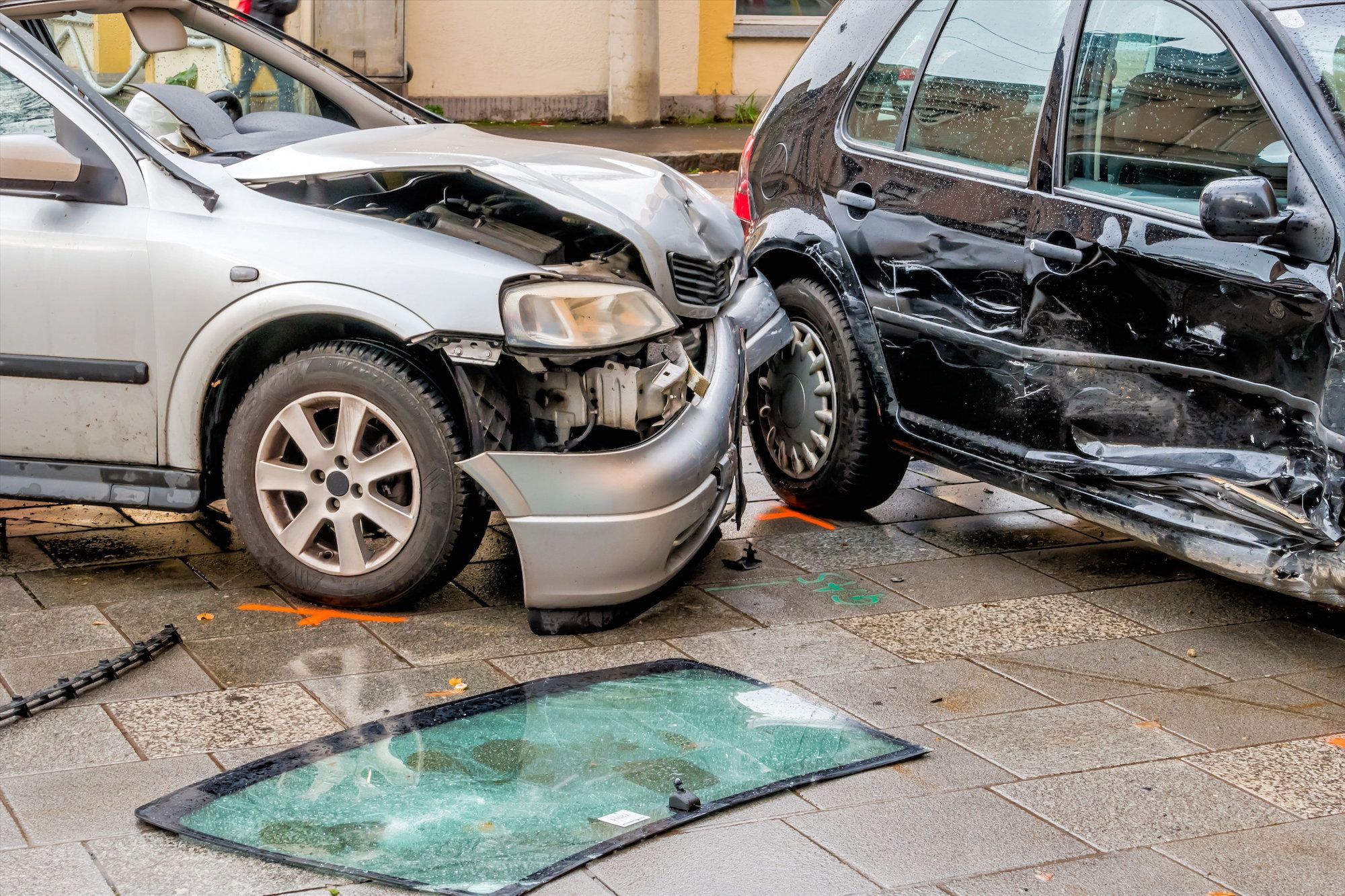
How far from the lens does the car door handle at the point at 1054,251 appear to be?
4.82 meters

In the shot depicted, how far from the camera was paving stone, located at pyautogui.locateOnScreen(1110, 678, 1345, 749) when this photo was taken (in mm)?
4070

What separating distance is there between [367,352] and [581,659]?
105cm

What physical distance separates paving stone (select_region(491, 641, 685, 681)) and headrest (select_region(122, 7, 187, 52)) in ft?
9.43

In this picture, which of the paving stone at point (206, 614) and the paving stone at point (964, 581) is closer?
the paving stone at point (206, 614)

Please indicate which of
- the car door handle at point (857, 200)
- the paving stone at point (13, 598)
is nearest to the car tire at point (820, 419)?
the car door handle at point (857, 200)

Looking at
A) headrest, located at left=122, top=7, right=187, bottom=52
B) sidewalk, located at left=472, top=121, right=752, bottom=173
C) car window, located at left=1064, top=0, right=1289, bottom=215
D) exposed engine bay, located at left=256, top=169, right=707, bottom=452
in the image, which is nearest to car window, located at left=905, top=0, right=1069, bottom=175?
car window, located at left=1064, top=0, right=1289, bottom=215

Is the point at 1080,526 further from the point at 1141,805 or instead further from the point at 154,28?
the point at 154,28

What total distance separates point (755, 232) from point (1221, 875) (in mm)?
3418

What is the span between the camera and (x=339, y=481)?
15.4 ft

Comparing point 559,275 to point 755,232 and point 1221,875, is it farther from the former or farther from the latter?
point 1221,875

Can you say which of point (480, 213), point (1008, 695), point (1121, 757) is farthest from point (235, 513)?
point (1121, 757)

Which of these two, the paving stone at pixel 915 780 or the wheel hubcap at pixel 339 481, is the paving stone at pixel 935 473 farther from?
the paving stone at pixel 915 780

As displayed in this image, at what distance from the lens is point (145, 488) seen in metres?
4.86

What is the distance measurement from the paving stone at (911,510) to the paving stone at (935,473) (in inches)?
8.1
